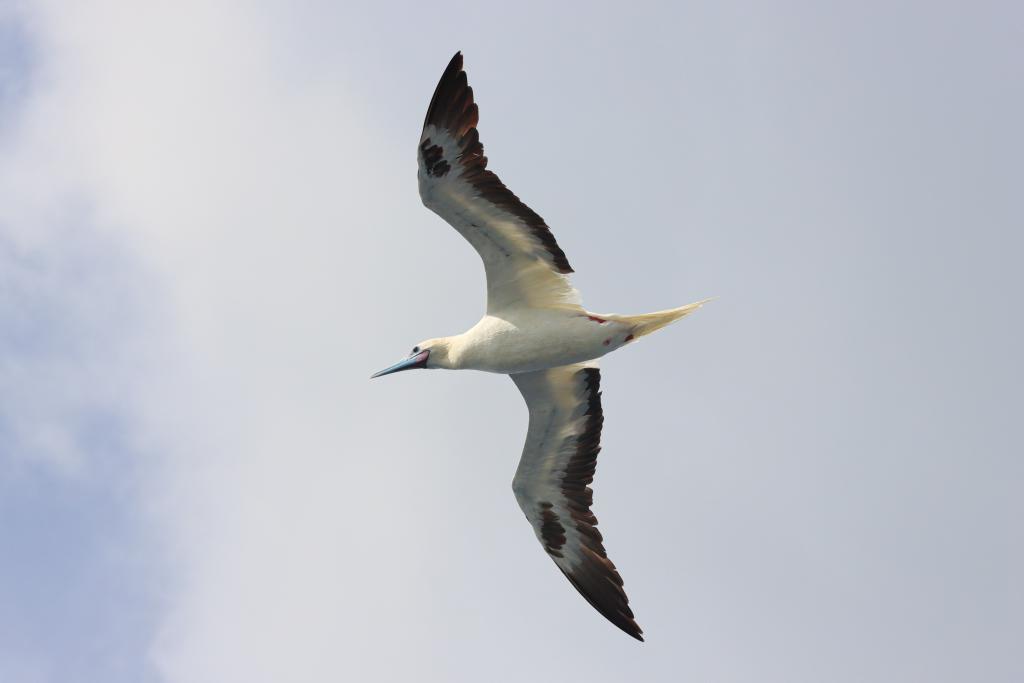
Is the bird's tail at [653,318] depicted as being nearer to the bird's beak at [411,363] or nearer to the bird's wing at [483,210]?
the bird's wing at [483,210]

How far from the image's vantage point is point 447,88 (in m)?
12.9

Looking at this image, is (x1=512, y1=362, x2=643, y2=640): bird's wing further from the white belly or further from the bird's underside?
the white belly

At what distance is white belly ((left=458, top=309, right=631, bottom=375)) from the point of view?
14.1 m

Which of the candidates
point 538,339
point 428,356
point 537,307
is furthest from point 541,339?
point 428,356

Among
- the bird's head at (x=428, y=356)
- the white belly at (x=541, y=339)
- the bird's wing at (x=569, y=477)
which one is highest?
the bird's head at (x=428, y=356)

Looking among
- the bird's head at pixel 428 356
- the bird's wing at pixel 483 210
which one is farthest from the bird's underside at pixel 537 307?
the bird's head at pixel 428 356

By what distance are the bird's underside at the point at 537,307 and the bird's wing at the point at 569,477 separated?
0.01 metres

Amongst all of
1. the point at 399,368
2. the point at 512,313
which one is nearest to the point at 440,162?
the point at 512,313

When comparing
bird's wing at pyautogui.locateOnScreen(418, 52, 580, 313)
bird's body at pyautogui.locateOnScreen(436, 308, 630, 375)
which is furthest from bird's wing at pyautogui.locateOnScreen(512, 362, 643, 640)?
bird's wing at pyautogui.locateOnScreen(418, 52, 580, 313)

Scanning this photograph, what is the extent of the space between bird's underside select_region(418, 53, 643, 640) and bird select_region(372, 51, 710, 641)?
0.04 feet

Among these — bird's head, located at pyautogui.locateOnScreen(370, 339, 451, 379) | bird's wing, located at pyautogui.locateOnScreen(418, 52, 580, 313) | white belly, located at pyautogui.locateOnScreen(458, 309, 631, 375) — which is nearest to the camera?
bird's wing, located at pyautogui.locateOnScreen(418, 52, 580, 313)

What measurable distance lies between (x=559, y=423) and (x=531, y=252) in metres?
2.50

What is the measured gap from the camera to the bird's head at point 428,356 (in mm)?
14977

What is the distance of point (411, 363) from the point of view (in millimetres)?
15188
